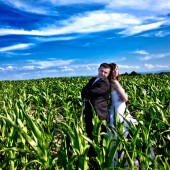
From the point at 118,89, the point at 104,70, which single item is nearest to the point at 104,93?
the point at 118,89

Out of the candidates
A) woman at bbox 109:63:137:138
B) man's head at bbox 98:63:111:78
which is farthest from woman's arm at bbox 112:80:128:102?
man's head at bbox 98:63:111:78

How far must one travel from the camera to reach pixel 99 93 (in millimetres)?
4910

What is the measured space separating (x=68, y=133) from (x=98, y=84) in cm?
146

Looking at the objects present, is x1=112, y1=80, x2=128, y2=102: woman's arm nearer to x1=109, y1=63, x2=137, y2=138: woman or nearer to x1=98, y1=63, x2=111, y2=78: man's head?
x1=109, y1=63, x2=137, y2=138: woman

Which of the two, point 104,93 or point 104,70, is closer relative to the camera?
point 104,70

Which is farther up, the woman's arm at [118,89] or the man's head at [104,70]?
the man's head at [104,70]

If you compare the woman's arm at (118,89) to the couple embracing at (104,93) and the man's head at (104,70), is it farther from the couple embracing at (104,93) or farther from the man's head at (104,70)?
the man's head at (104,70)

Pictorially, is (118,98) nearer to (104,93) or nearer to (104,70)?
(104,93)

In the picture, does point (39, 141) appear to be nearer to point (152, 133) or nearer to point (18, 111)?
point (18, 111)

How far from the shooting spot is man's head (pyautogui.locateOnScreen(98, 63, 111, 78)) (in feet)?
15.5

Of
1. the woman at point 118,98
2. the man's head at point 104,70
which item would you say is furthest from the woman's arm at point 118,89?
the man's head at point 104,70

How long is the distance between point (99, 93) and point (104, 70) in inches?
13.9

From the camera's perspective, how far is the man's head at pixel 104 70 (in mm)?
4715

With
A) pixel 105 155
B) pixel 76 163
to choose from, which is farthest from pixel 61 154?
pixel 105 155
